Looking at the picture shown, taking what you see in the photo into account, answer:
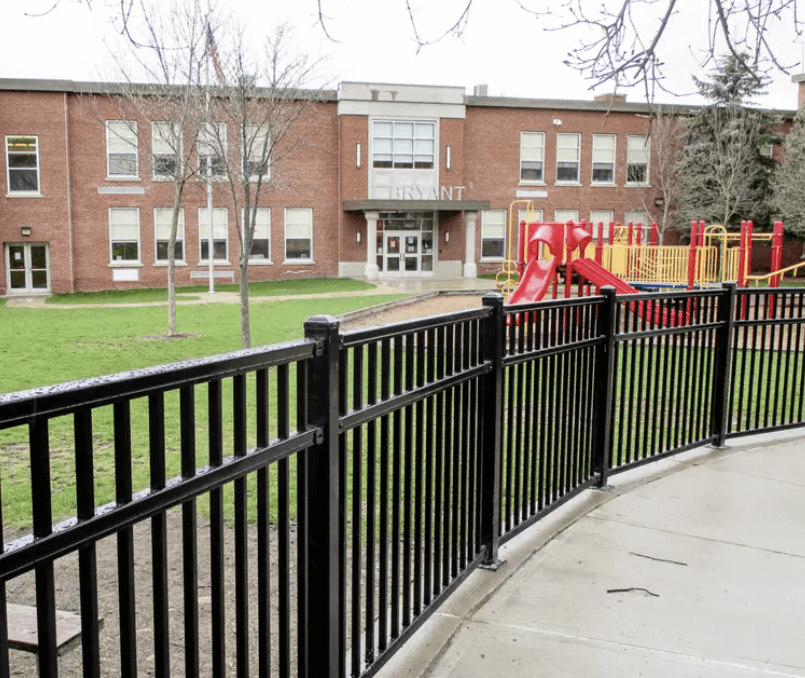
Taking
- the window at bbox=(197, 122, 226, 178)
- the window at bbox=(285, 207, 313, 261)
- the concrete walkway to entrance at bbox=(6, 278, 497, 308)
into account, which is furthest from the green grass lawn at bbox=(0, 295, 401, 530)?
the window at bbox=(285, 207, 313, 261)

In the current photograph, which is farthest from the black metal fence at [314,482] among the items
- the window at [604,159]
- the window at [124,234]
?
the window at [604,159]

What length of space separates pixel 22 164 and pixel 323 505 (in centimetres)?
3580

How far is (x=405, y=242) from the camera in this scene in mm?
38969

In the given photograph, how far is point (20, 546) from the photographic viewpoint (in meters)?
1.58

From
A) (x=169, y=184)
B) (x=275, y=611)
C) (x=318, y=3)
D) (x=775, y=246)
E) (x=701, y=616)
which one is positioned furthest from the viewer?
(x=169, y=184)

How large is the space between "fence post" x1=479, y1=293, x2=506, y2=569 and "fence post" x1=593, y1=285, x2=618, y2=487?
1.47 m

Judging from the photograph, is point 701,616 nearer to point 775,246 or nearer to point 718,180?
point 775,246

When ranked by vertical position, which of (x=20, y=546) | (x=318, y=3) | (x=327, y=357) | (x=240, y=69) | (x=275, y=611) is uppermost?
(x=240, y=69)

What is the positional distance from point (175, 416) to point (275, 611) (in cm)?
484

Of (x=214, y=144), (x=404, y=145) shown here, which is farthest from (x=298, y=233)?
(x=214, y=144)

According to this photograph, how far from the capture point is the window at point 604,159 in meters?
40.4

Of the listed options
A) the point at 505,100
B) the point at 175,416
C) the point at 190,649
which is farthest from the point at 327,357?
the point at 505,100

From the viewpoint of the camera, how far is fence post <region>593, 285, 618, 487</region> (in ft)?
18.3

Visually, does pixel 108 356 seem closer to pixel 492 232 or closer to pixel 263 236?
pixel 263 236
